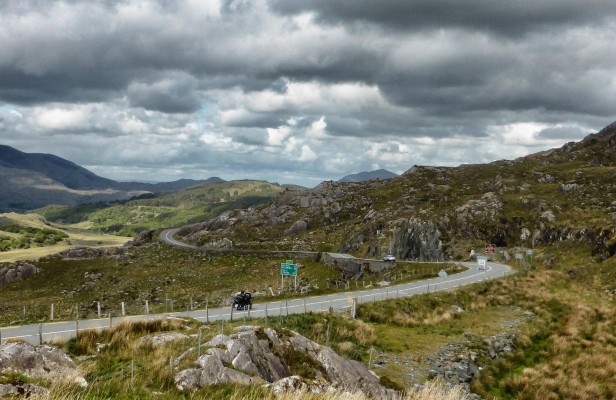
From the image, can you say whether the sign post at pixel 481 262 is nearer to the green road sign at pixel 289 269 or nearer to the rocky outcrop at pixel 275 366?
the green road sign at pixel 289 269

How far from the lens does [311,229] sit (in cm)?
14075

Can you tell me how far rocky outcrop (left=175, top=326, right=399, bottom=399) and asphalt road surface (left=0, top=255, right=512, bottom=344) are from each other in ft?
23.3

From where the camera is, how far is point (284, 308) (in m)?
40.5

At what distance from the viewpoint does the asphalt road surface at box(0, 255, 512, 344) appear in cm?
2921

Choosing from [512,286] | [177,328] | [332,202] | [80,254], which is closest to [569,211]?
[512,286]

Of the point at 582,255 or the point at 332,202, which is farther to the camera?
the point at 332,202

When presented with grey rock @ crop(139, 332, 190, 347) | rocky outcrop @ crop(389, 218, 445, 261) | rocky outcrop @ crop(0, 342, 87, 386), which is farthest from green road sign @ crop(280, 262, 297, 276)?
rocky outcrop @ crop(389, 218, 445, 261)

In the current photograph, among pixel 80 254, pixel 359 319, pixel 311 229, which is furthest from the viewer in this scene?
pixel 311 229

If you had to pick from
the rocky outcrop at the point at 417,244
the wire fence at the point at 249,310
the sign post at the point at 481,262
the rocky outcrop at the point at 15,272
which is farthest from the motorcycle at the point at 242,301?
the rocky outcrop at the point at 15,272

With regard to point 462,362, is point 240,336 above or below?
above

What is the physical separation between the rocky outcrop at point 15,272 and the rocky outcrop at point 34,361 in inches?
3963

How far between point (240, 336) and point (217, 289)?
64285 millimetres

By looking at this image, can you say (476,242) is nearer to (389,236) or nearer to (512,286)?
(389,236)

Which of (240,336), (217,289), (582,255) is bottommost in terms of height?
(217,289)
